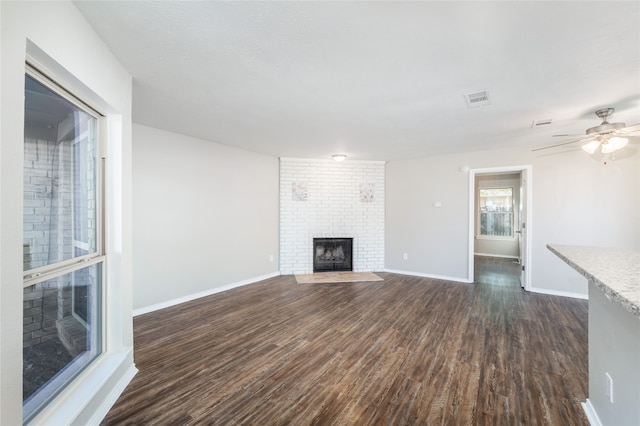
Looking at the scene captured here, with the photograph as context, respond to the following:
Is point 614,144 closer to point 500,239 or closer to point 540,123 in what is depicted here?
point 540,123

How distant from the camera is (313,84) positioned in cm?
225

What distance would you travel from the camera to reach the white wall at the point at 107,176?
1.02m

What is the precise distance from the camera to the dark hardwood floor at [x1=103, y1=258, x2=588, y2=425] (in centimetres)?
177

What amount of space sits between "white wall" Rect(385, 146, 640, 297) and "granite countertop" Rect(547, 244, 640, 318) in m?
3.10

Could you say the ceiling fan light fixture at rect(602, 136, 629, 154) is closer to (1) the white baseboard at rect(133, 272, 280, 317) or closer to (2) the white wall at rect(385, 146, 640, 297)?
(2) the white wall at rect(385, 146, 640, 297)

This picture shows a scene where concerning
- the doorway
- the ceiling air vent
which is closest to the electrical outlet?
the ceiling air vent

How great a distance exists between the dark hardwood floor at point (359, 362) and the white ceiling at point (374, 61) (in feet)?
7.84

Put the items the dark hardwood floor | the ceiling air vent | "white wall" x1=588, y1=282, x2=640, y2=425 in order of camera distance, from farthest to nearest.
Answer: the ceiling air vent → the dark hardwood floor → "white wall" x1=588, y1=282, x2=640, y2=425

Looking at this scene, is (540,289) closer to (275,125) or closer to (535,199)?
(535,199)

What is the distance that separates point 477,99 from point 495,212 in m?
6.47

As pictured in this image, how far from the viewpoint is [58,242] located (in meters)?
1.58

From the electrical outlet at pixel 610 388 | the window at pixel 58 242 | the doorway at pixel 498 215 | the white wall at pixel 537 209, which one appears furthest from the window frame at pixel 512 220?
the window at pixel 58 242

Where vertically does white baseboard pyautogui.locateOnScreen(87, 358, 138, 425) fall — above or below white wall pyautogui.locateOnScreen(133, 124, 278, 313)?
below

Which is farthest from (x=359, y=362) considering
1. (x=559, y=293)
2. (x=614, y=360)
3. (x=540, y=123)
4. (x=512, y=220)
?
(x=512, y=220)
